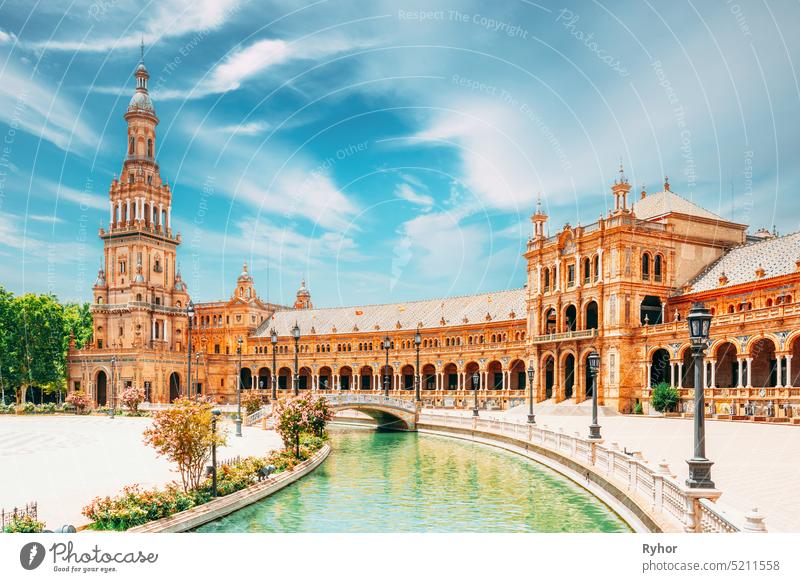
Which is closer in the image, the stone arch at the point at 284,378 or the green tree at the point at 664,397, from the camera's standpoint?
the green tree at the point at 664,397

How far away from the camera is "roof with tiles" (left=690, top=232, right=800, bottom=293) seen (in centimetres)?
4788

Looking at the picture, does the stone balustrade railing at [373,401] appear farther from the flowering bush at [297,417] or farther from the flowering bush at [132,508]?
the flowering bush at [132,508]

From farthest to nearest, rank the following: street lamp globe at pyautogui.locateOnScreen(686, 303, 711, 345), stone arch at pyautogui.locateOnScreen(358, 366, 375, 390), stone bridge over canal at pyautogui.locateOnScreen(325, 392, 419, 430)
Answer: stone arch at pyautogui.locateOnScreen(358, 366, 375, 390), stone bridge over canal at pyautogui.locateOnScreen(325, 392, 419, 430), street lamp globe at pyautogui.locateOnScreen(686, 303, 711, 345)

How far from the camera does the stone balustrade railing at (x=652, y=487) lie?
40.5ft

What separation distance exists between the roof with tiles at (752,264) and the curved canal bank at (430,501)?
24632mm

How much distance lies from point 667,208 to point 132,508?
50.9 m

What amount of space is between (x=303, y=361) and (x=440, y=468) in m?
62.8

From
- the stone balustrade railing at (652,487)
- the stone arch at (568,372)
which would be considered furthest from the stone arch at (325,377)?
the stone balustrade railing at (652,487)

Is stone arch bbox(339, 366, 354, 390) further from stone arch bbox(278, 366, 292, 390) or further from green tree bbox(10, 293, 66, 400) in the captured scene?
green tree bbox(10, 293, 66, 400)

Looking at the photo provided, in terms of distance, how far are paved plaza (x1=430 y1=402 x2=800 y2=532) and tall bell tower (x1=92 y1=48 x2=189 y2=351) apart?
57549 mm

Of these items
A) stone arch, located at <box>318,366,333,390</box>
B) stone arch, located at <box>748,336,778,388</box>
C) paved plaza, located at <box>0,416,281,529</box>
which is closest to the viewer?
paved plaza, located at <box>0,416,281,529</box>

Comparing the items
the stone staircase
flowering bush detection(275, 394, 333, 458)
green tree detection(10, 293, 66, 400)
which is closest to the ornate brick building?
the stone staircase
